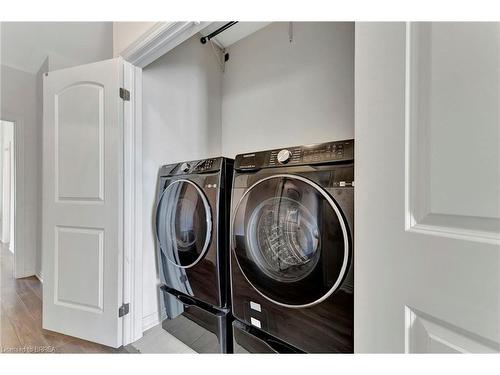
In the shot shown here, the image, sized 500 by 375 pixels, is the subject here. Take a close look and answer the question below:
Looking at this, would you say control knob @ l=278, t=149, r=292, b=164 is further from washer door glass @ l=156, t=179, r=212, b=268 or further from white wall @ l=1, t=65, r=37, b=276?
white wall @ l=1, t=65, r=37, b=276

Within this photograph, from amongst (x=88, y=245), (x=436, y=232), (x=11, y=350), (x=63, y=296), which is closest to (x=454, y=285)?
(x=436, y=232)

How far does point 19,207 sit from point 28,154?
2.01ft

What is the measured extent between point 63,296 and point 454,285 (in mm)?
1989

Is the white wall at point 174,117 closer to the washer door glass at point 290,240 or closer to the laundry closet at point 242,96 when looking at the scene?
the laundry closet at point 242,96

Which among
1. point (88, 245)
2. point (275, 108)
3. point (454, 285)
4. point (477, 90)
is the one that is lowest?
point (88, 245)

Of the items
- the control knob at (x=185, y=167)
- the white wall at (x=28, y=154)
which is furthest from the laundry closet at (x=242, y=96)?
the white wall at (x=28, y=154)

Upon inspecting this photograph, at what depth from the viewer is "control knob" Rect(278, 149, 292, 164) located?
1.00 m

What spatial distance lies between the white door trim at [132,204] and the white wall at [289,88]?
818mm

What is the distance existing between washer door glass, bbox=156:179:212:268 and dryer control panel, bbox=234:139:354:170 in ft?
1.21

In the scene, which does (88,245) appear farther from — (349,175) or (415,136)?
(415,136)

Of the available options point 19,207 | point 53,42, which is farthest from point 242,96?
point 19,207

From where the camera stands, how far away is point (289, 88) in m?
1.70

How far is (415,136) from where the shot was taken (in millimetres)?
428

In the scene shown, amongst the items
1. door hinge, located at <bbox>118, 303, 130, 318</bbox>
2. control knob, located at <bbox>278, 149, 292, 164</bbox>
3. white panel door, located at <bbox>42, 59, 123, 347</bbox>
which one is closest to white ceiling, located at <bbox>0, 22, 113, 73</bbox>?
white panel door, located at <bbox>42, 59, 123, 347</bbox>
